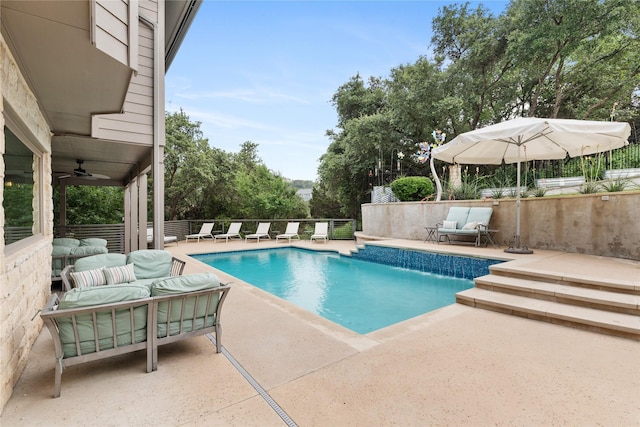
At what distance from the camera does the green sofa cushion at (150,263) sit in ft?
12.4

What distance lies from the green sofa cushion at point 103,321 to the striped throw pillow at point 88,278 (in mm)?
1100

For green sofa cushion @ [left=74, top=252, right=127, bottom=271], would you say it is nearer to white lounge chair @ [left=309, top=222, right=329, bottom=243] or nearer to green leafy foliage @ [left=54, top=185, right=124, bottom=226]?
white lounge chair @ [left=309, top=222, right=329, bottom=243]

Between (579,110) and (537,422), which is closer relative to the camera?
(537,422)

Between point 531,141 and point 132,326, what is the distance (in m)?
7.29

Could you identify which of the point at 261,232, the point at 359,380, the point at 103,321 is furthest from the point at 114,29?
the point at 261,232

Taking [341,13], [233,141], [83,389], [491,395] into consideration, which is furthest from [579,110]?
[233,141]

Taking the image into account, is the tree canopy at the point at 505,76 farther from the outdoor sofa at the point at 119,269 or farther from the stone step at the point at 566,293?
the outdoor sofa at the point at 119,269

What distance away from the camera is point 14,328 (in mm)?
2186

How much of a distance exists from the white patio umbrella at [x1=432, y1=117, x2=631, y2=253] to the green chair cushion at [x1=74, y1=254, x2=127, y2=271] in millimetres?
5804

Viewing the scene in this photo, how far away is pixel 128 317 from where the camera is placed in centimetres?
221

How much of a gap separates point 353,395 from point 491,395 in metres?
0.89

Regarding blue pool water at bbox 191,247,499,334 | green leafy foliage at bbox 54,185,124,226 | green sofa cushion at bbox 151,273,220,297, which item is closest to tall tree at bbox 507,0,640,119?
blue pool water at bbox 191,247,499,334

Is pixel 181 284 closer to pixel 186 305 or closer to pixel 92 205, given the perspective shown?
pixel 186 305

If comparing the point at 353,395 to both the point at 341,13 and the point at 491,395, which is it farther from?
the point at 341,13
